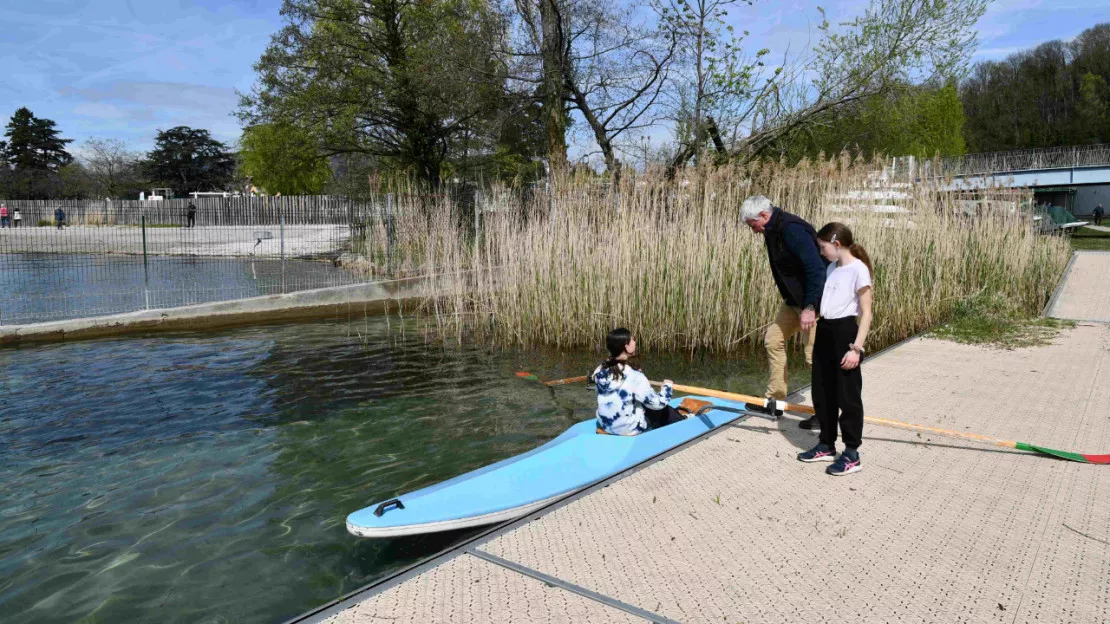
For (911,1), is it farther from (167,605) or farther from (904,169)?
(167,605)

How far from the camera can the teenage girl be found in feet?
13.7

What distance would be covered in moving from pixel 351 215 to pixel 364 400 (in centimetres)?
1120

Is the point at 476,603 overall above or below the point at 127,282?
below

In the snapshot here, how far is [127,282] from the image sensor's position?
17.5m

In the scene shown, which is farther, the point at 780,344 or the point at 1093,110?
the point at 1093,110

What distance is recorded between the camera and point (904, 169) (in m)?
11.2

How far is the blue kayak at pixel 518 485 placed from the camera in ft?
12.5

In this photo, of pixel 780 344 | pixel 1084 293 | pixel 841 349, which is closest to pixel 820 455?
pixel 841 349

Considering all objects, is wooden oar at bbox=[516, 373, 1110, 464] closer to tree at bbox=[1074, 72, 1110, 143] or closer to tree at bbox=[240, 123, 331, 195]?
tree at bbox=[240, 123, 331, 195]

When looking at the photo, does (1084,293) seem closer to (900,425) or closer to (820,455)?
(900,425)

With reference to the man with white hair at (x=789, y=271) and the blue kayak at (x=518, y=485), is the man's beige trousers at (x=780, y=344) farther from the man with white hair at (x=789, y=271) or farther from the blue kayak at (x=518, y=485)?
the blue kayak at (x=518, y=485)

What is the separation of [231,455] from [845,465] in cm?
437

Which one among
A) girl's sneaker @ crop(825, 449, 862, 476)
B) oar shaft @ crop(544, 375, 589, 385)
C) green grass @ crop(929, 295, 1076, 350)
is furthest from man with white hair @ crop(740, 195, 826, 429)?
green grass @ crop(929, 295, 1076, 350)

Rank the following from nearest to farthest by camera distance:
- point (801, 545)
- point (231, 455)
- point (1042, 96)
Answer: point (801, 545) < point (231, 455) < point (1042, 96)
